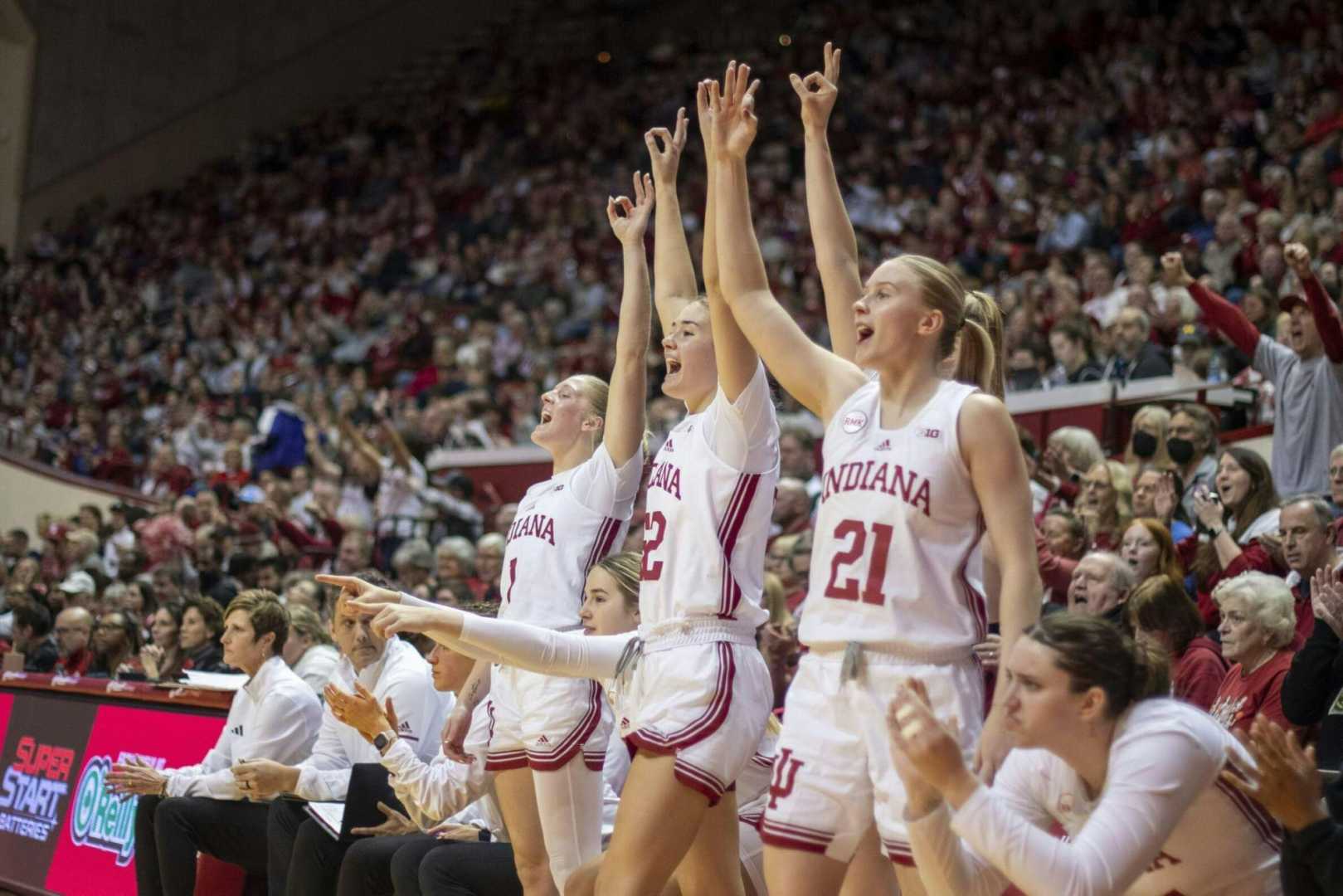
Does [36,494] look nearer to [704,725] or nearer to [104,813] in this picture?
[104,813]

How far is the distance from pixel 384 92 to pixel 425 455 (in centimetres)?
1439

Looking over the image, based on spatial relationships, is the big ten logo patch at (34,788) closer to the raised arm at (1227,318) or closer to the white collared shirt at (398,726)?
the white collared shirt at (398,726)

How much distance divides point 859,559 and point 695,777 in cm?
76

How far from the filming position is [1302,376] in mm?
7695

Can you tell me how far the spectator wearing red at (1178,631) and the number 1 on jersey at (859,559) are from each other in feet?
6.88

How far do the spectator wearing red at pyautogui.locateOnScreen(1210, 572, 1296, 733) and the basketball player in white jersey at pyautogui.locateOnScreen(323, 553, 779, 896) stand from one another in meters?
1.36

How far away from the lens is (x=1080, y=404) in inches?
386

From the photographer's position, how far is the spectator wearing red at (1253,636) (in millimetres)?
4660

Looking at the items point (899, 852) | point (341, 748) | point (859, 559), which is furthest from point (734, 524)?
point (341, 748)

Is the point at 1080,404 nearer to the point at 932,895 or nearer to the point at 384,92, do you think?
the point at 932,895

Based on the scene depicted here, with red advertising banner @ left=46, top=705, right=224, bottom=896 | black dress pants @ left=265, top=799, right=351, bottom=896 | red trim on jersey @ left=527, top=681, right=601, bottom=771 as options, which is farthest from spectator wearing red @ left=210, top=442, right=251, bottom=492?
red trim on jersey @ left=527, top=681, right=601, bottom=771

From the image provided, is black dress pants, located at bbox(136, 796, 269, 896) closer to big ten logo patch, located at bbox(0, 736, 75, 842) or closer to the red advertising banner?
the red advertising banner

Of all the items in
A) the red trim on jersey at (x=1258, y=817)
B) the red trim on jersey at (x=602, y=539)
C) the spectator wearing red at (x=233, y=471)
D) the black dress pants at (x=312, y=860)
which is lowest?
the black dress pants at (x=312, y=860)

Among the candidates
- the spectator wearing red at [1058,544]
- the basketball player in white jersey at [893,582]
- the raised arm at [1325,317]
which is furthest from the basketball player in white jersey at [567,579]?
the raised arm at [1325,317]
